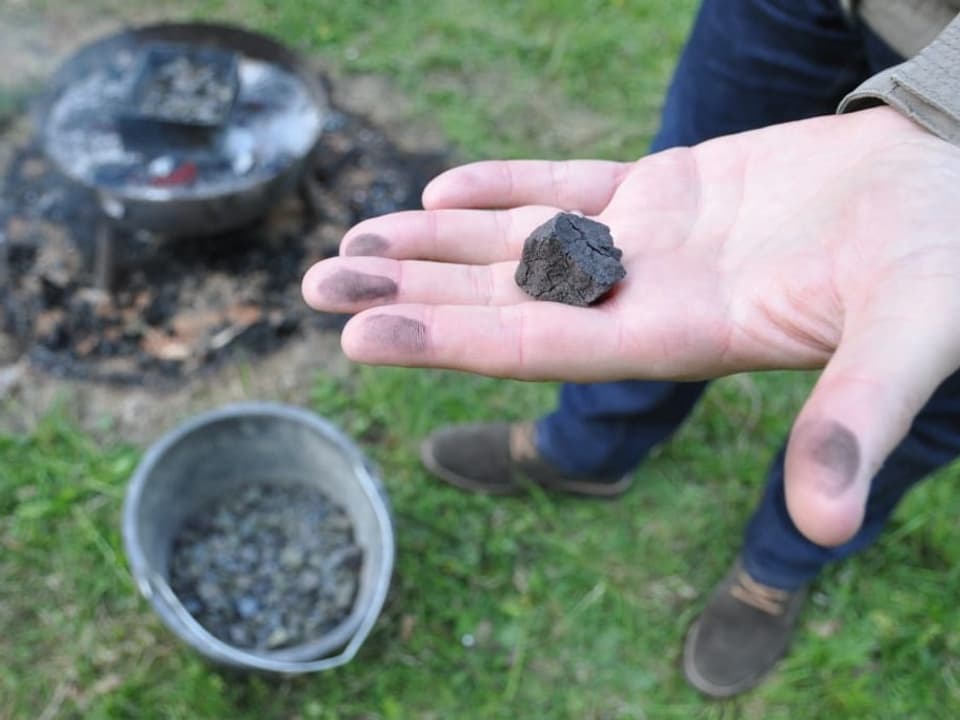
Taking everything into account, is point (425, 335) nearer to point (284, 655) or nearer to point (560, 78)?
point (284, 655)

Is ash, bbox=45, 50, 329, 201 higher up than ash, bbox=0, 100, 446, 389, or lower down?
higher up

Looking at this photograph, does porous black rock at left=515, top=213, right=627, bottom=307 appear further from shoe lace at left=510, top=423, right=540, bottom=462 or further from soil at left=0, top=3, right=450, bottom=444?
soil at left=0, top=3, right=450, bottom=444

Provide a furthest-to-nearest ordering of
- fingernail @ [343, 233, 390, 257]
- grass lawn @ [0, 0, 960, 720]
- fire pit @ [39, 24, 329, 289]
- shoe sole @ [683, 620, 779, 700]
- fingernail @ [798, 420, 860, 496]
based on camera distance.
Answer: fire pit @ [39, 24, 329, 289] < shoe sole @ [683, 620, 779, 700] < grass lawn @ [0, 0, 960, 720] < fingernail @ [343, 233, 390, 257] < fingernail @ [798, 420, 860, 496]

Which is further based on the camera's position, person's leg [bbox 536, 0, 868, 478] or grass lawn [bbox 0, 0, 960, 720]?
grass lawn [bbox 0, 0, 960, 720]

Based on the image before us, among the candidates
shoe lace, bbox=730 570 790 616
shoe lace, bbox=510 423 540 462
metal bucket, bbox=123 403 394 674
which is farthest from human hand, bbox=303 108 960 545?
shoe lace, bbox=730 570 790 616

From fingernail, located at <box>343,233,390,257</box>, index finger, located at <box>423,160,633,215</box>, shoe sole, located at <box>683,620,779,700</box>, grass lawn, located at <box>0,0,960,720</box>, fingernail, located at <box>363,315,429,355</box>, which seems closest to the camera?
fingernail, located at <box>363,315,429,355</box>

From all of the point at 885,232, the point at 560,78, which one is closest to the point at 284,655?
the point at 885,232

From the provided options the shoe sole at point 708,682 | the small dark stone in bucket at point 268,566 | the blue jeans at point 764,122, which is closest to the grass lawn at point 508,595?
the shoe sole at point 708,682

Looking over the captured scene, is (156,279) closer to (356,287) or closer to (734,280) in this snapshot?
(356,287)
